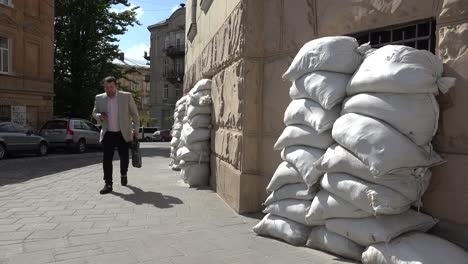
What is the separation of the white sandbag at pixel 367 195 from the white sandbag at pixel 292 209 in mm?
526

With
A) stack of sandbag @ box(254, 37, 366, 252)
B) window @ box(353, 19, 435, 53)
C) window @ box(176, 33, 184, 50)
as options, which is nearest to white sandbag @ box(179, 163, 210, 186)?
stack of sandbag @ box(254, 37, 366, 252)

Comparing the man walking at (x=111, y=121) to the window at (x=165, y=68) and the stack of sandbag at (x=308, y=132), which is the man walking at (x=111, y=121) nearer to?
the stack of sandbag at (x=308, y=132)

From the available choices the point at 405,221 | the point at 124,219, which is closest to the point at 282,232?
the point at 405,221

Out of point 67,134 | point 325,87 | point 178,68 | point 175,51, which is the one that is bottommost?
point 67,134

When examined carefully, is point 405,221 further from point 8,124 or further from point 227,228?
point 8,124

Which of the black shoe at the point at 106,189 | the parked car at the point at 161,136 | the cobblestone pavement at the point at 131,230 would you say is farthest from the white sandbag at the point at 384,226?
the parked car at the point at 161,136

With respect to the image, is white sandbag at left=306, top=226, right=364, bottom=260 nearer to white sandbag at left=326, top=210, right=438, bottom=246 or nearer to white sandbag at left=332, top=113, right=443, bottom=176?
white sandbag at left=326, top=210, right=438, bottom=246

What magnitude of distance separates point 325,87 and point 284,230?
1.34 meters

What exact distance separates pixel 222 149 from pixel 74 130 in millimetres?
15403

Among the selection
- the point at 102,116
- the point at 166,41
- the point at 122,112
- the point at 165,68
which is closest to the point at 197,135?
the point at 122,112

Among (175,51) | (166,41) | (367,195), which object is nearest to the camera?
(367,195)

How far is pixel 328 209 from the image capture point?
334cm

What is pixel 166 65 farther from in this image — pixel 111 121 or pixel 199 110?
pixel 111 121

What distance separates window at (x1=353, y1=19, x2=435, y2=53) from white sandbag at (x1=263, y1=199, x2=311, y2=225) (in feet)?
5.14
